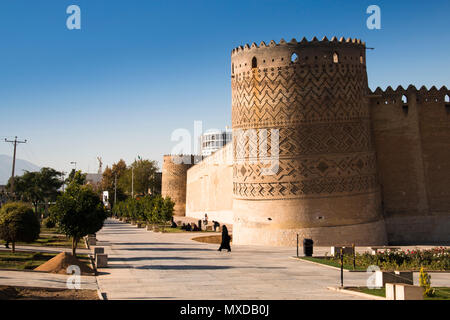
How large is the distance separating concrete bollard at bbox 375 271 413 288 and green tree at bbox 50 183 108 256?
30.0 ft

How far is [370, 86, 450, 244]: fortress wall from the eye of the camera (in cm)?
2233

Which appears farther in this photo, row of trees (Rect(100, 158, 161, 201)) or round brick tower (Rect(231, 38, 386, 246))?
row of trees (Rect(100, 158, 161, 201))

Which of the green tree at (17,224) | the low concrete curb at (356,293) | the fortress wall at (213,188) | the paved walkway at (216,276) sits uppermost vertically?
the fortress wall at (213,188)

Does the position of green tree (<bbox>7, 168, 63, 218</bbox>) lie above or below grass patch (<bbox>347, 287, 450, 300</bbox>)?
above

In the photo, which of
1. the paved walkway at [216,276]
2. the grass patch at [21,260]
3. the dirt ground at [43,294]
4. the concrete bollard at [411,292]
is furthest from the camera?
the grass patch at [21,260]

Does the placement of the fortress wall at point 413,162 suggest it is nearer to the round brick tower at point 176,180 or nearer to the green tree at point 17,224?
the green tree at point 17,224

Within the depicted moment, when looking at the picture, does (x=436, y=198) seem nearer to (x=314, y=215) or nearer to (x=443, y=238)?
(x=443, y=238)

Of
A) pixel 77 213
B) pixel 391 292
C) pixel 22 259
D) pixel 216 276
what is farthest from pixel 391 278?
pixel 22 259

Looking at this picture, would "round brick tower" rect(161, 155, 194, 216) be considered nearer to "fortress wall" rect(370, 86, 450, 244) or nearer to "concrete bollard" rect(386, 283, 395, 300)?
"fortress wall" rect(370, 86, 450, 244)

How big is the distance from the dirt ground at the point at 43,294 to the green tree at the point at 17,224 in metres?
7.67

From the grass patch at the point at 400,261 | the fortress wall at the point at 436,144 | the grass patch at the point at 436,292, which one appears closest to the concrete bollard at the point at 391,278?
the grass patch at the point at 436,292

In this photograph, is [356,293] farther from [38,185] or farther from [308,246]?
[38,185]

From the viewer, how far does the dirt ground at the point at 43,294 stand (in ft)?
26.6

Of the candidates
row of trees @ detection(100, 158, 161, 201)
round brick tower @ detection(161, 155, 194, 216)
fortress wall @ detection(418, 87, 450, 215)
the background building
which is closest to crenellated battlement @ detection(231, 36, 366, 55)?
fortress wall @ detection(418, 87, 450, 215)
